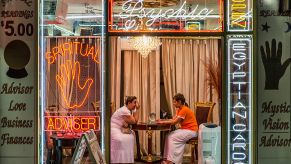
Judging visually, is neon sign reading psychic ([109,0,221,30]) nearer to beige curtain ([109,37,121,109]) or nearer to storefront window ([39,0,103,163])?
storefront window ([39,0,103,163])

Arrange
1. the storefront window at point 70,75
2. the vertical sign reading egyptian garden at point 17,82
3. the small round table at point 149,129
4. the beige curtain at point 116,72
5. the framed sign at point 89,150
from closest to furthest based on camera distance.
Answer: the framed sign at point 89,150 → the vertical sign reading egyptian garden at point 17,82 → the storefront window at point 70,75 → the small round table at point 149,129 → the beige curtain at point 116,72

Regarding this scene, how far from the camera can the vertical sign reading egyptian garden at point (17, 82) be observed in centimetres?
698

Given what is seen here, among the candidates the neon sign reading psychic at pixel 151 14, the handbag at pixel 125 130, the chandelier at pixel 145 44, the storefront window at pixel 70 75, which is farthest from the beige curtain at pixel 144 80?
the storefront window at pixel 70 75

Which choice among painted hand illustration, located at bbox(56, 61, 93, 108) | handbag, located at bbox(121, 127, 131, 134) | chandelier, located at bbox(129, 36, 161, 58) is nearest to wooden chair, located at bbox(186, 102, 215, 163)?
chandelier, located at bbox(129, 36, 161, 58)

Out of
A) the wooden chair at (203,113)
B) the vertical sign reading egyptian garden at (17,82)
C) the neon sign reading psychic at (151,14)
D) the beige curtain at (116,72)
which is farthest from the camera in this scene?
the beige curtain at (116,72)

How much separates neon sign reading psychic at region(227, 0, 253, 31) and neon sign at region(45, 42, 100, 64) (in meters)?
1.93

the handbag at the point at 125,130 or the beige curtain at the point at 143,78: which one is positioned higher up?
the beige curtain at the point at 143,78

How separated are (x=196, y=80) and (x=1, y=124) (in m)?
5.98

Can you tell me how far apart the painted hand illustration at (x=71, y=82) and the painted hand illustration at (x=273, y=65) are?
2.46 meters

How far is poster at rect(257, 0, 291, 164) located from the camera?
699 cm

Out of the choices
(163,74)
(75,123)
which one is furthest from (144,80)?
(75,123)

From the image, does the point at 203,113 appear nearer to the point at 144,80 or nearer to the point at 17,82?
the point at 144,80

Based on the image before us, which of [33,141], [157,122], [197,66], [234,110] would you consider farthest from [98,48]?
[197,66]

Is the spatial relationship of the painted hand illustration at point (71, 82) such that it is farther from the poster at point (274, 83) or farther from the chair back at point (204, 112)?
the chair back at point (204, 112)
